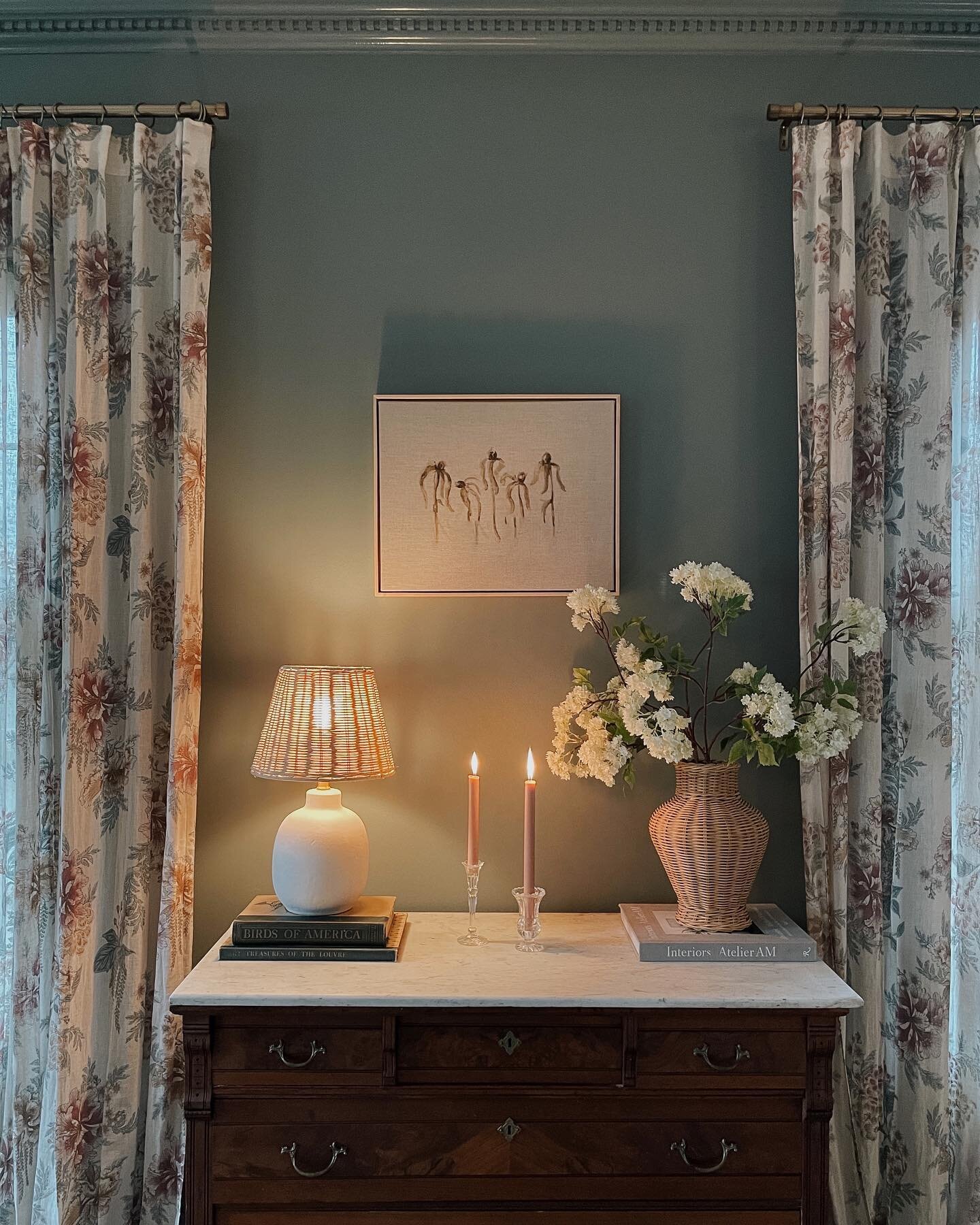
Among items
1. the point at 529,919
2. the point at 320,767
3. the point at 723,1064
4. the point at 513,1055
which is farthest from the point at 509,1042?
the point at 320,767

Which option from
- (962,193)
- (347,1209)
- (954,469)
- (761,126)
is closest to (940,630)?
(954,469)

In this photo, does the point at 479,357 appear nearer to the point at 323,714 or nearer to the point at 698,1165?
the point at 323,714

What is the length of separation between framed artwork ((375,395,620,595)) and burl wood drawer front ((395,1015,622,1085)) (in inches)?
36.8

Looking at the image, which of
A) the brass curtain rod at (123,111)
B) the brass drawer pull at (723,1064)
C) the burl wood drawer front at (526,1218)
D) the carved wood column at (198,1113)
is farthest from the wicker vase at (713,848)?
the brass curtain rod at (123,111)

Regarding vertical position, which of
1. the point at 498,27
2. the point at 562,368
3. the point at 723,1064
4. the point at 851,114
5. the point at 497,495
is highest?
the point at 498,27

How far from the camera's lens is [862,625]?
1847 millimetres

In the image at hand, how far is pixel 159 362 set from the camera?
2.10 m

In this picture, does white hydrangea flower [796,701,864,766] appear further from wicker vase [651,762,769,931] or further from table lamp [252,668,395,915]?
table lamp [252,668,395,915]

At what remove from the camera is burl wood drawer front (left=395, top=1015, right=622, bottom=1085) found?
166 cm

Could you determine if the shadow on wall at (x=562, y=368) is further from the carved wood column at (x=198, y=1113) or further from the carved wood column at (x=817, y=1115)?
the carved wood column at (x=198, y=1113)

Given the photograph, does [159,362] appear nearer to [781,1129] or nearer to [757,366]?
[757,366]

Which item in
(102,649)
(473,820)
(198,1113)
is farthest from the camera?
(102,649)

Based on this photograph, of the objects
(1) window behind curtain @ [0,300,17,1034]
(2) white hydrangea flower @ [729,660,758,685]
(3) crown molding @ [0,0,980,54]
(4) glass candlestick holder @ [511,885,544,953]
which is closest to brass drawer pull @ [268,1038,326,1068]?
(4) glass candlestick holder @ [511,885,544,953]

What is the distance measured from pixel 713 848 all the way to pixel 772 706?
12.9 inches
